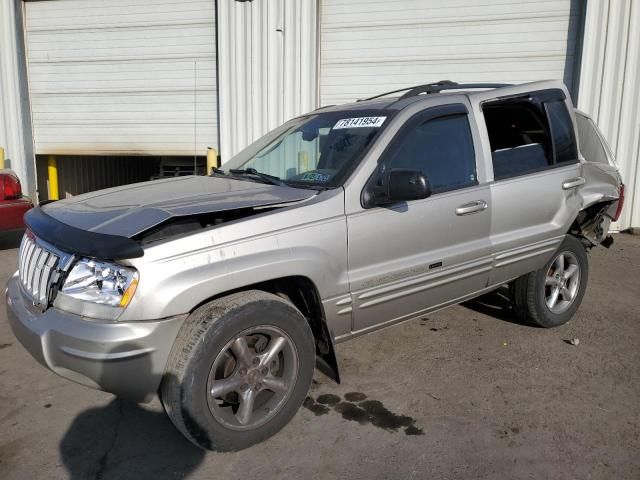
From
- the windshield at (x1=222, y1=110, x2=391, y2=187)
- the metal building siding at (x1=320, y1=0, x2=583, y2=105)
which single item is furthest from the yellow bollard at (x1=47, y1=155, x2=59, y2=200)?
the windshield at (x1=222, y1=110, x2=391, y2=187)

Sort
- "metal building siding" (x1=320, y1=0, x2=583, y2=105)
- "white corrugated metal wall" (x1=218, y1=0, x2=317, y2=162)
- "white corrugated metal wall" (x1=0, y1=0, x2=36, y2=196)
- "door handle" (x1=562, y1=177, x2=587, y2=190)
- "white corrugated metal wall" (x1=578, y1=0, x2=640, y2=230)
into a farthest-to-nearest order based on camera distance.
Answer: "white corrugated metal wall" (x1=0, y1=0, x2=36, y2=196) < "white corrugated metal wall" (x1=218, y1=0, x2=317, y2=162) < "metal building siding" (x1=320, y1=0, x2=583, y2=105) < "white corrugated metal wall" (x1=578, y1=0, x2=640, y2=230) < "door handle" (x1=562, y1=177, x2=587, y2=190)

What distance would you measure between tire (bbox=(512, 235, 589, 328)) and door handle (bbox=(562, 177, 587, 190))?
18.3 inches

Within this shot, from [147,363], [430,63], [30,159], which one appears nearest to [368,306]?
[147,363]

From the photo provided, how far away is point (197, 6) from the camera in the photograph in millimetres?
9031

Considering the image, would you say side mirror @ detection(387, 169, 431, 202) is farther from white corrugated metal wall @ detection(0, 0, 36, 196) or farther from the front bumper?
white corrugated metal wall @ detection(0, 0, 36, 196)

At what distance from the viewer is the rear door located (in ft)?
12.0

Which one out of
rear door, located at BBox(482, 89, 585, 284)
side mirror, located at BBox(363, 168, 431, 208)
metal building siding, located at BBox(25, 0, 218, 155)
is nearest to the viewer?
side mirror, located at BBox(363, 168, 431, 208)

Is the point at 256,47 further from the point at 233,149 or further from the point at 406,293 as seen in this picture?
the point at 406,293

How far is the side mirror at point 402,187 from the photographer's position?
2.80 meters

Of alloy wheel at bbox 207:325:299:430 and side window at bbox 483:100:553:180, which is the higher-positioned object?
side window at bbox 483:100:553:180

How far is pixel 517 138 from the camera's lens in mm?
3861

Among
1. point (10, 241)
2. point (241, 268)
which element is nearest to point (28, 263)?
point (241, 268)

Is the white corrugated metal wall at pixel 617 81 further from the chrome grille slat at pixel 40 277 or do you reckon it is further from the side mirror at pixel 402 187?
the chrome grille slat at pixel 40 277

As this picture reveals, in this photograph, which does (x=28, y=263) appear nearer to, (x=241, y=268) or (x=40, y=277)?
(x=40, y=277)
